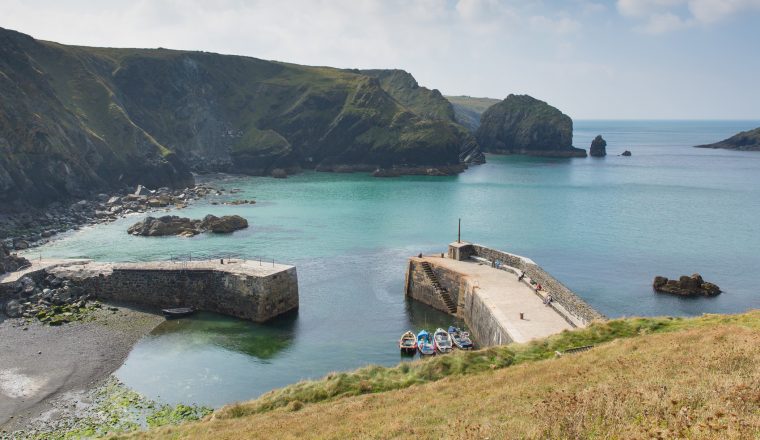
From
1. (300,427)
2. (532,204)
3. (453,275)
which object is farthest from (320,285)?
(532,204)

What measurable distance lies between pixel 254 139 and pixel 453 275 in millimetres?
141759

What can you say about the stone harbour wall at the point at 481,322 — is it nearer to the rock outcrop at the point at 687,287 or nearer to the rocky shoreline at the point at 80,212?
the rock outcrop at the point at 687,287

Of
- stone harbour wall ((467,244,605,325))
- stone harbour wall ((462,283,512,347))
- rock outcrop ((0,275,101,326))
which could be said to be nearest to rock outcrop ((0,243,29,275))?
rock outcrop ((0,275,101,326))

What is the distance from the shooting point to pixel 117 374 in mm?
38094

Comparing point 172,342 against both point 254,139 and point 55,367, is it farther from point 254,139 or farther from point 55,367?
point 254,139

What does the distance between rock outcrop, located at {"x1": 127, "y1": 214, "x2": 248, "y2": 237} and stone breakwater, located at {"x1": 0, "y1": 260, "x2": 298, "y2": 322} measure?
82.6 feet

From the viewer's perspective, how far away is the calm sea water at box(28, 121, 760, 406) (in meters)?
40.9

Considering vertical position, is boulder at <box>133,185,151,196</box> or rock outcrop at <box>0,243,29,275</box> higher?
boulder at <box>133,185,151,196</box>

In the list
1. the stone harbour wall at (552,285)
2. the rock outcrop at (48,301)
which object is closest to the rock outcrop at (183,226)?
the rock outcrop at (48,301)

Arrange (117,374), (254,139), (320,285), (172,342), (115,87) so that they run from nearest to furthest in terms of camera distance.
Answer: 1. (117,374)
2. (172,342)
3. (320,285)
4. (115,87)
5. (254,139)

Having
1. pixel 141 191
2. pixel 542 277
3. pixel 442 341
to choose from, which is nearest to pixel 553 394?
pixel 442 341

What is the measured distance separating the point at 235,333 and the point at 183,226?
41.4 m

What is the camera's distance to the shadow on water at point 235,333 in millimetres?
43062

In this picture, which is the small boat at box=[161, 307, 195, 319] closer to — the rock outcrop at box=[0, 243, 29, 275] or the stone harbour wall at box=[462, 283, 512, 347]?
the rock outcrop at box=[0, 243, 29, 275]
